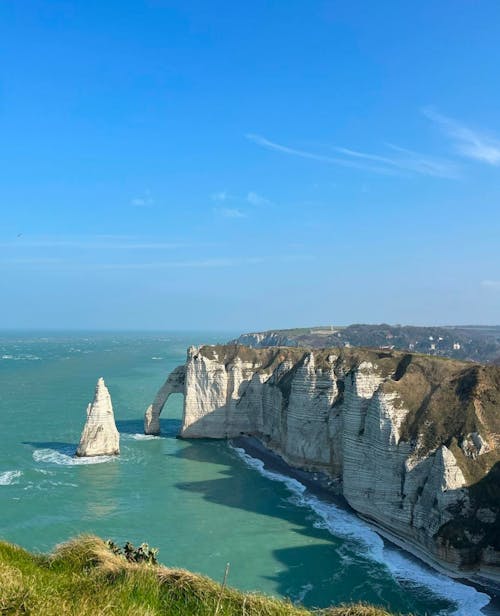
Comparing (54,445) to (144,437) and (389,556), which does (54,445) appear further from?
(389,556)

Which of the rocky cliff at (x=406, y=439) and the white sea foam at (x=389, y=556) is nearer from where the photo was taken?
the white sea foam at (x=389, y=556)

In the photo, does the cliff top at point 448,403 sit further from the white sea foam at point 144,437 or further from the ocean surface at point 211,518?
the white sea foam at point 144,437

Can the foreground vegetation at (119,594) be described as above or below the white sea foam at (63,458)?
above

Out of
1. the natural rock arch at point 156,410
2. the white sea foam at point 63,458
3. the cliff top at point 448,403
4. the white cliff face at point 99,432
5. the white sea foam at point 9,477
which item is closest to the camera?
the cliff top at point 448,403

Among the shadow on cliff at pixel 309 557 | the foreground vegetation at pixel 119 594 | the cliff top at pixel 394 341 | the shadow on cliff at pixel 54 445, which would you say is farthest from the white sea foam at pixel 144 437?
the cliff top at pixel 394 341

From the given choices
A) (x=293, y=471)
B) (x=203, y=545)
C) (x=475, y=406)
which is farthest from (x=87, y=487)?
(x=475, y=406)

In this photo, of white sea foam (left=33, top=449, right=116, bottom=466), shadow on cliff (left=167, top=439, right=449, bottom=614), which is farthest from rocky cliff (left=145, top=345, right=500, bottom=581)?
white sea foam (left=33, top=449, right=116, bottom=466)

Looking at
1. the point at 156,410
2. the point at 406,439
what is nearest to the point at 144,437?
the point at 156,410
